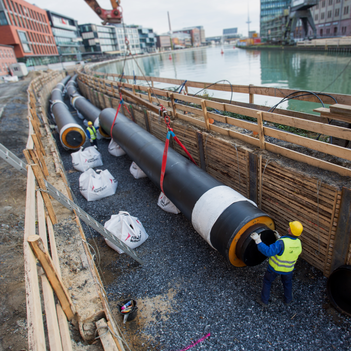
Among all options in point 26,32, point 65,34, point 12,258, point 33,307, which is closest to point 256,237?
point 33,307

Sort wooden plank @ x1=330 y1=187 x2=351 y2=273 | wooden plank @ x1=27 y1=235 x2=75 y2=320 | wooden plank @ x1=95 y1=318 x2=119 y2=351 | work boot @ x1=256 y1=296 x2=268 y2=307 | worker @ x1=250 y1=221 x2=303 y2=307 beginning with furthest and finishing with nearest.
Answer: work boot @ x1=256 y1=296 x2=268 y2=307 → worker @ x1=250 y1=221 x2=303 y2=307 → wooden plank @ x1=330 y1=187 x2=351 y2=273 → wooden plank @ x1=95 y1=318 x2=119 y2=351 → wooden plank @ x1=27 y1=235 x2=75 y2=320

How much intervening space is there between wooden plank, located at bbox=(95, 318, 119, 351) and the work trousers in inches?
114

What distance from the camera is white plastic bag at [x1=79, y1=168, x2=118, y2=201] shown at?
884cm

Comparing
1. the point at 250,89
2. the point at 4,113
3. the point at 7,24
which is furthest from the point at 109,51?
the point at 250,89

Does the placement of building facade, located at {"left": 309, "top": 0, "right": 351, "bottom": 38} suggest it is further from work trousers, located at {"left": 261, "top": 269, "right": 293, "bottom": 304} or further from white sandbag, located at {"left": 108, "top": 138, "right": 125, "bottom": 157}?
work trousers, located at {"left": 261, "top": 269, "right": 293, "bottom": 304}

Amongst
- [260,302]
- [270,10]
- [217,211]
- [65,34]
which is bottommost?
[260,302]

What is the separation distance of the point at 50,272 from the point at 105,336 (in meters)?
1.25

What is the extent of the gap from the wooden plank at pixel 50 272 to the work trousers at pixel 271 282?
11.1 feet

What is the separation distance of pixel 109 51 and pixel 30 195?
512ft

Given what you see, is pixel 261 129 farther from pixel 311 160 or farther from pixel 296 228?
pixel 296 228

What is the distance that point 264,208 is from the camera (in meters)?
6.11

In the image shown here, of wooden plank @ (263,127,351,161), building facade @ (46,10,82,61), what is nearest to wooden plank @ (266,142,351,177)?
wooden plank @ (263,127,351,161)

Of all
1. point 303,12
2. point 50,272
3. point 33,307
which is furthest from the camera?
point 303,12

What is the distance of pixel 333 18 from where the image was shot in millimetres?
60719
